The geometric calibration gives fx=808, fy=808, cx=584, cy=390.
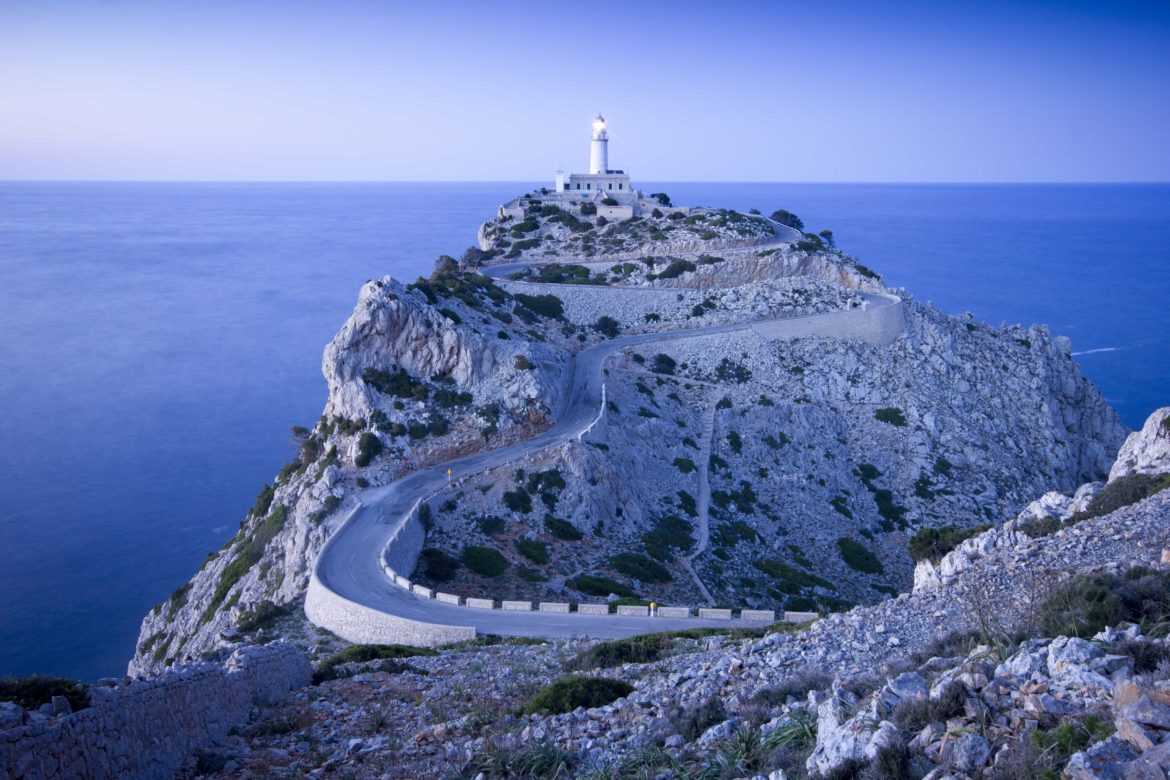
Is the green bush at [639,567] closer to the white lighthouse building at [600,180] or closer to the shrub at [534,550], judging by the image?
the shrub at [534,550]

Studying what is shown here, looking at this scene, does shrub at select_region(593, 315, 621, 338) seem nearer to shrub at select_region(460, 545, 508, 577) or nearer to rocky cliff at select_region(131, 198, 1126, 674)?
rocky cliff at select_region(131, 198, 1126, 674)

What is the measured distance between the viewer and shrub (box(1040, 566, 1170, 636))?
31.6ft

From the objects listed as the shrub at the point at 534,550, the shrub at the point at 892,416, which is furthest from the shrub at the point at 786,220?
the shrub at the point at 534,550

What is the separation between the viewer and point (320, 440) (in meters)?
32.1

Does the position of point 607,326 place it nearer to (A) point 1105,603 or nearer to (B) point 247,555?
(B) point 247,555

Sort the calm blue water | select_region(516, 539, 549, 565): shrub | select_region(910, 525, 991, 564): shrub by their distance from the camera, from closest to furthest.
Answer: select_region(910, 525, 991, 564): shrub
select_region(516, 539, 549, 565): shrub
the calm blue water

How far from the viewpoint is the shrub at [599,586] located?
23812 mm

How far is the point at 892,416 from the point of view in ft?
133

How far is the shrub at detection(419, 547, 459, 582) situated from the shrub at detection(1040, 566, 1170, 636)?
55.5ft

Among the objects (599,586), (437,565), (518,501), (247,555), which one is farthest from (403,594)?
(247,555)

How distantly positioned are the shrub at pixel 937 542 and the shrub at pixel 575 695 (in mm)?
13619

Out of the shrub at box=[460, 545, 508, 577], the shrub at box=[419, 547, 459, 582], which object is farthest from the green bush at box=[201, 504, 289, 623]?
the shrub at box=[460, 545, 508, 577]

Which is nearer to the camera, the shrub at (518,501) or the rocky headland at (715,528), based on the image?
the rocky headland at (715,528)

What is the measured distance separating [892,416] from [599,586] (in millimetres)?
22758
